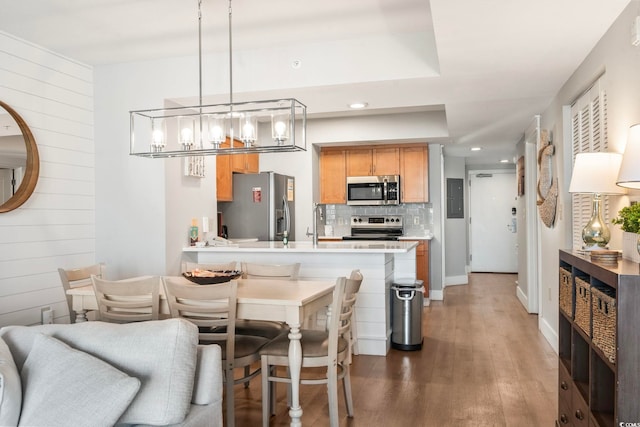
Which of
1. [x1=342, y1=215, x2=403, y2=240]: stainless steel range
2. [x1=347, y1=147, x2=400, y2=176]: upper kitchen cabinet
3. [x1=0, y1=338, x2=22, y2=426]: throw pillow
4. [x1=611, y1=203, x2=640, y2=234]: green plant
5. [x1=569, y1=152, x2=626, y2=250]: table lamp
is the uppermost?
[x1=347, y1=147, x2=400, y2=176]: upper kitchen cabinet

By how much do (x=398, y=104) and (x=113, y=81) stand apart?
2587mm

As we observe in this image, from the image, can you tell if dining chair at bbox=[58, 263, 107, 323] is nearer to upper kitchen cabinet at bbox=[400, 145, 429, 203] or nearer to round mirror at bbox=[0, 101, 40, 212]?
round mirror at bbox=[0, 101, 40, 212]

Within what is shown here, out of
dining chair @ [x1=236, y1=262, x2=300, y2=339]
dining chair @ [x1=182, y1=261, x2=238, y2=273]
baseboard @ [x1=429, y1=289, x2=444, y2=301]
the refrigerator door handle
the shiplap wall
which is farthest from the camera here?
baseboard @ [x1=429, y1=289, x2=444, y2=301]

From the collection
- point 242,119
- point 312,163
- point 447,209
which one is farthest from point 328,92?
point 447,209

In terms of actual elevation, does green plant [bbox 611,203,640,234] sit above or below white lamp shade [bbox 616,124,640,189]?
below

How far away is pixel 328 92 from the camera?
4.39m

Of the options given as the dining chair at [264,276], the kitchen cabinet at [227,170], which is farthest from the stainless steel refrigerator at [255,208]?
the dining chair at [264,276]

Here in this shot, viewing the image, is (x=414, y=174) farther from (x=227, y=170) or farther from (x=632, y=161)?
(x=632, y=161)

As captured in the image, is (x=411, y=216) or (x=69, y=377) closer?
(x=69, y=377)

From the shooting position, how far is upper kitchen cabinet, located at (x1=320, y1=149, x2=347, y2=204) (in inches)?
300

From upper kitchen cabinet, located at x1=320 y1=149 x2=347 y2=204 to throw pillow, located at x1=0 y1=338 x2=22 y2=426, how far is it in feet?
20.0

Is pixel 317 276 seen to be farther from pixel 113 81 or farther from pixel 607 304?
pixel 607 304

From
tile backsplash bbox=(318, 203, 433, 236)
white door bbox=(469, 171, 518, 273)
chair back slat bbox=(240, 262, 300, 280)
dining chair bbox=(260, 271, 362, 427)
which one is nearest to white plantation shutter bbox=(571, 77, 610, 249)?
dining chair bbox=(260, 271, 362, 427)

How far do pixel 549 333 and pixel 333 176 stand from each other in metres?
3.74
